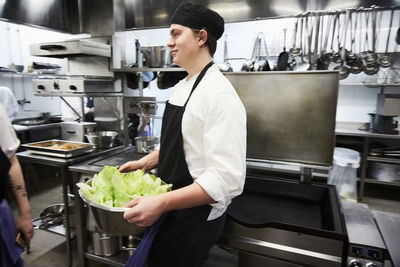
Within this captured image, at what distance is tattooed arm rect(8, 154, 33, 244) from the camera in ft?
4.01

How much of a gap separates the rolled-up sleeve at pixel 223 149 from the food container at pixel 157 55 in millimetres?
1384

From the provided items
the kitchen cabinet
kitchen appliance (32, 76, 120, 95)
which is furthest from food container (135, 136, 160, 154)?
the kitchen cabinet

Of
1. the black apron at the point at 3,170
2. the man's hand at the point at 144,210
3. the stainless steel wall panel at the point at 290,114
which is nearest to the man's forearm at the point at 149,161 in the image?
the man's hand at the point at 144,210

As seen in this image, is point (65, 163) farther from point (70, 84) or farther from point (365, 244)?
point (365, 244)

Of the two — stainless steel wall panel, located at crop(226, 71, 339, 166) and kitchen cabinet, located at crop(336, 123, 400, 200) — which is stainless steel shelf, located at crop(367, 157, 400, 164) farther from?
stainless steel wall panel, located at crop(226, 71, 339, 166)

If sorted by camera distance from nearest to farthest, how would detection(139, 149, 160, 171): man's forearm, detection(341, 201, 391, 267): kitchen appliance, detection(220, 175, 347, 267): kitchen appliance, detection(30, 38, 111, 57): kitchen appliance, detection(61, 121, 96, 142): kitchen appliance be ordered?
detection(341, 201, 391, 267): kitchen appliance, detection(220, 175, 347, 267): kitchen appliance, detection(139, 149, 160, 171): man's forearm, detection(30, 38, 111, 57): kitchen appliance, detection(61, 121, 96, 142): kitchen appliance

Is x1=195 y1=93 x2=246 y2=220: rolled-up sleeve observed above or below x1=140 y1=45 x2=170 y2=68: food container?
below

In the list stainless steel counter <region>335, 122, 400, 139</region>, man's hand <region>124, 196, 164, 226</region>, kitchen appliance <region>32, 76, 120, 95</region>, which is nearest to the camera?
man's hand <region>124, 196, 164, 226</region>

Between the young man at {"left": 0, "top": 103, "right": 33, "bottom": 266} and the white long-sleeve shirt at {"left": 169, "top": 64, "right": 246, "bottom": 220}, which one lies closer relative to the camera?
the white long-sleeve shirt at {"left": 169, "top": 64, "right": 246, "bottom": 220}

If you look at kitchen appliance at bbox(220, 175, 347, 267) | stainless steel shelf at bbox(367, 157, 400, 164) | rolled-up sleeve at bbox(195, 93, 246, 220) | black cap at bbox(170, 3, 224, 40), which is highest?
black cap at bbox(170, 3, 224, 40)

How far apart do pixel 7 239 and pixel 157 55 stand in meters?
1.61

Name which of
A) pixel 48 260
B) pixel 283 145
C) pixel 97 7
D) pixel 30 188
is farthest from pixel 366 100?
pixel 30 188

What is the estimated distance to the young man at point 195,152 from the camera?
0.89 metres

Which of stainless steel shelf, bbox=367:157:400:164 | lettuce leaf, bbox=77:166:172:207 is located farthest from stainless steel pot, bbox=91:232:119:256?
stainless steel shelf, bbox=367:157:400:164
